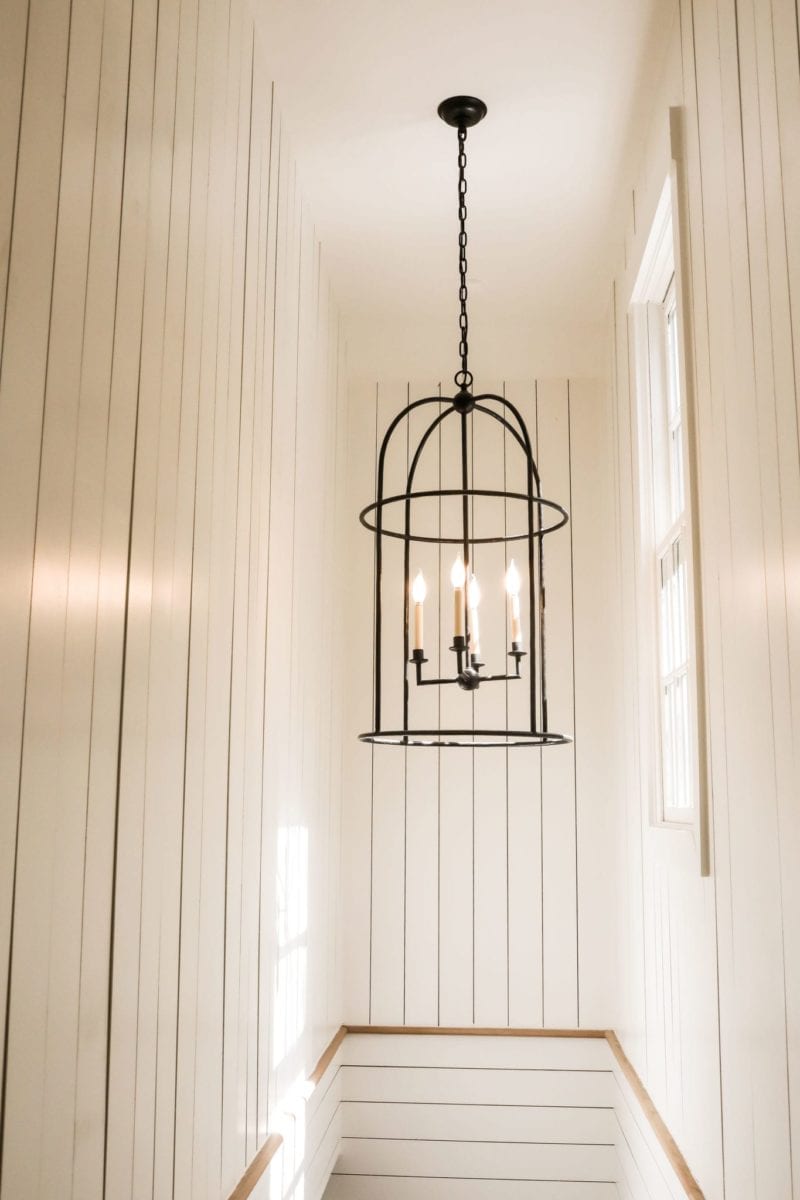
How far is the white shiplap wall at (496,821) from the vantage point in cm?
348

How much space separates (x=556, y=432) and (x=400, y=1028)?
212 centimetres

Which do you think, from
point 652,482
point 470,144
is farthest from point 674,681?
point 470,144

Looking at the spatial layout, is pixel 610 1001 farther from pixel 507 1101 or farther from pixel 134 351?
pixel 134 351

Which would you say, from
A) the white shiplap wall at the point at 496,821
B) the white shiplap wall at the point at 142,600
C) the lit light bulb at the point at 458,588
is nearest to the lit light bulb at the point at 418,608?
the lit light bulb at the point at 458,588

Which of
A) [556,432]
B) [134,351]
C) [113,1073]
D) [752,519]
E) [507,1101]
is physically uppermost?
[556,432]

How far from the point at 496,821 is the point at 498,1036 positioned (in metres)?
0.69

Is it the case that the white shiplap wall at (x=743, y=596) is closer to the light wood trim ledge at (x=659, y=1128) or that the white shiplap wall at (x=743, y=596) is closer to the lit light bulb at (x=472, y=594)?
the light wood trim ledge at (x=659, y=1128)

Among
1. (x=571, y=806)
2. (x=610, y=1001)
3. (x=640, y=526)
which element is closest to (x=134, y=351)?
(x=640, y=526)

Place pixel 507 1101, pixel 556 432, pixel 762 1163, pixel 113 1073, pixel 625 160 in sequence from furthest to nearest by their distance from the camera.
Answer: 1. pixel 556 432
2. pixel 507 1101
3. pixel 625 160
4. pixel 762 1163
5. pixel 113 1073

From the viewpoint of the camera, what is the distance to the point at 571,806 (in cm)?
356

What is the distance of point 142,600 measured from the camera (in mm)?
1485

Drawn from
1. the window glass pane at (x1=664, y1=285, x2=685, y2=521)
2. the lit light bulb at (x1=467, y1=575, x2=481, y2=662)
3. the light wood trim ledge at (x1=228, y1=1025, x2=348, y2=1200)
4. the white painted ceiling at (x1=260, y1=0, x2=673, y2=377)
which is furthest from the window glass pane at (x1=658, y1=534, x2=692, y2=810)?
the light wood trim ledge at (x1=228, y1=1025, x2=348, y2=1200)

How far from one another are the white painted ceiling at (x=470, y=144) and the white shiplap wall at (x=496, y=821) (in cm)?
54

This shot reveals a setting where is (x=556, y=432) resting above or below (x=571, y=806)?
above
